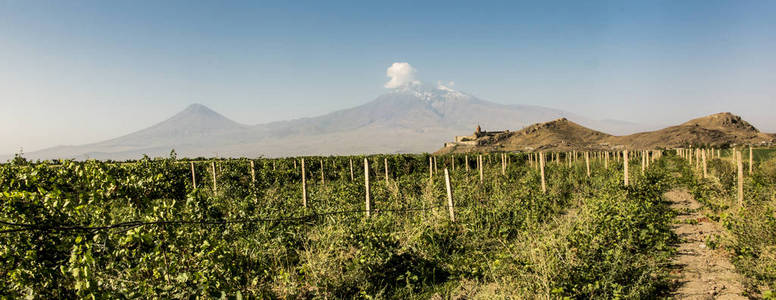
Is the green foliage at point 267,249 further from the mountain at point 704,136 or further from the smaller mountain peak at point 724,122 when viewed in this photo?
the smaller mountain peak at point 724,122

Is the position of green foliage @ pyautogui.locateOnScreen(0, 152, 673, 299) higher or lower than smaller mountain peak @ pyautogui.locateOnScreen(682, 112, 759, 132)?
lower

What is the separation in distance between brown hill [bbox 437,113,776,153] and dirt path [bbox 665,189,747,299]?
183ft

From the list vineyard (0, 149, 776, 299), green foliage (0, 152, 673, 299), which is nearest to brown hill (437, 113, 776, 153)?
vineyard (0, 149, 776, 299)

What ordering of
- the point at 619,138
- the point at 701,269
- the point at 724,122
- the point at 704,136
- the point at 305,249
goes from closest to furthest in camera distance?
the point at 305,249 → the point at 701,269 → the point at 704,136 → the point at 619,138 → the point at 724,122

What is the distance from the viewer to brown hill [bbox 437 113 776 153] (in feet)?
200

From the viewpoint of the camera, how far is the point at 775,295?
13.7ft

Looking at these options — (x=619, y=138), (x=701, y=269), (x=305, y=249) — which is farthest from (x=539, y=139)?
(x=305, y=249)

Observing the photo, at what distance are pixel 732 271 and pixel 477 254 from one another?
4.03 m

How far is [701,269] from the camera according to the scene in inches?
225

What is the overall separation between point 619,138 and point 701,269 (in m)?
74.4

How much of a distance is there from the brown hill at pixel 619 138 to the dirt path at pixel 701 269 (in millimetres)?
55764

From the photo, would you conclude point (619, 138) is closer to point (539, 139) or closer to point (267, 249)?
point (539, 139)

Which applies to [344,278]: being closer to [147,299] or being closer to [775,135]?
[147,299]

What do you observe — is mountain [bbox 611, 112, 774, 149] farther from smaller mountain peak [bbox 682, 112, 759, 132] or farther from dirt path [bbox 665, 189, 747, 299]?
dirt path [bbox 665, 189, 747, 299]
